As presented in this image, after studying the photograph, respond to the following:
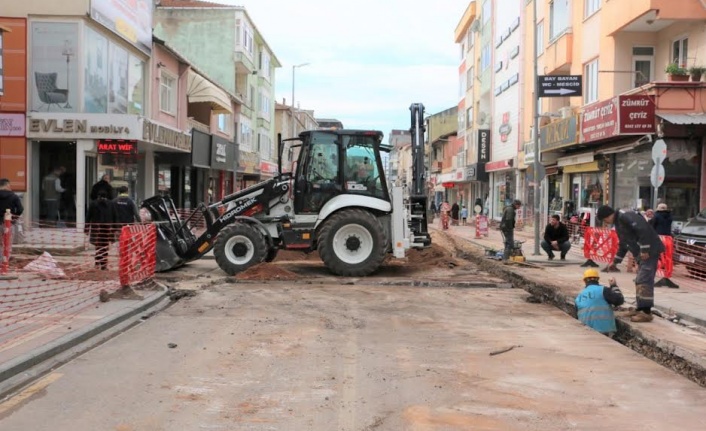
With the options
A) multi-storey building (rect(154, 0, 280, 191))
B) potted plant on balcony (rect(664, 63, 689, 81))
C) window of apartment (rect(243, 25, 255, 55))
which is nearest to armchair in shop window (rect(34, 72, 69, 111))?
potted plant on balcony (rect(664, 63, 689, 81))

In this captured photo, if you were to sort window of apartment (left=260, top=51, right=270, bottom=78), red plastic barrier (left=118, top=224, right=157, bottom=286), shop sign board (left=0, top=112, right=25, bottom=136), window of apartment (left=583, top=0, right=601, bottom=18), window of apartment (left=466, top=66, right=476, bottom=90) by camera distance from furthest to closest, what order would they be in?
window of apartment (left=260, top=51, right=270, bottom=78), window of apartment (left=466, top=66, right=476, bottom=90), window of apartment (left=583, top=0, right=601, bottom=18), shop sign board (left=0, top=112, right=25, bottom=136), red plastic barrier (left=118, top=224, right=157, bottom=286)

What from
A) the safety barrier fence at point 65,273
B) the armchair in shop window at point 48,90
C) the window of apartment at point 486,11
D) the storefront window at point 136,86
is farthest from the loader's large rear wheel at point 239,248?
the window of apartment at point 486,11

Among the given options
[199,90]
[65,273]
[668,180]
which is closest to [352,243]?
[65,273]

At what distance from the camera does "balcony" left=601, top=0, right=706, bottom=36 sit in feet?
55.8

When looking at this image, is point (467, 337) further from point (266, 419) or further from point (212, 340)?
point (266, 419)

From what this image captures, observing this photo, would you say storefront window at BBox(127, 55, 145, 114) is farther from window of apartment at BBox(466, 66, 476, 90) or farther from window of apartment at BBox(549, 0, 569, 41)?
window of apartment at BBox(466, 66, 476, 90)

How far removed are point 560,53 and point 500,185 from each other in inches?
559

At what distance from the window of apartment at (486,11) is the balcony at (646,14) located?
67.8ft

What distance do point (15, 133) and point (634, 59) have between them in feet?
59.9

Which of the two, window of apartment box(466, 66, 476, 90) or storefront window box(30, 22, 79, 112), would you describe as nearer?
storefront window box(30, 22, 79, 112)

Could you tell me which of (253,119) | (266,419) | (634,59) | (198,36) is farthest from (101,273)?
(253,119)

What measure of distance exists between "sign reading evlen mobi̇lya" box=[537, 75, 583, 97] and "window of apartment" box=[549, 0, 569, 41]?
21.6 feet

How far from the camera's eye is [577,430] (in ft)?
15.0

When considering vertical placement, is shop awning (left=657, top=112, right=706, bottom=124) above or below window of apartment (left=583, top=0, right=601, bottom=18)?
below
